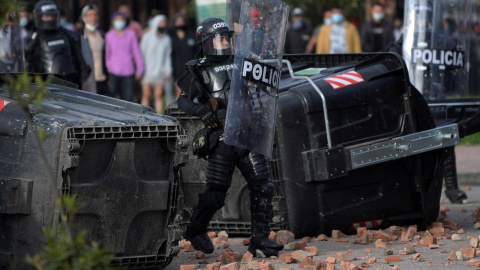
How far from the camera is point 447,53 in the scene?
380 inches

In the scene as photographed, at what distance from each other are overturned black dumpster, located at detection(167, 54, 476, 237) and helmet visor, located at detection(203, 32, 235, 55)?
2.63 ft

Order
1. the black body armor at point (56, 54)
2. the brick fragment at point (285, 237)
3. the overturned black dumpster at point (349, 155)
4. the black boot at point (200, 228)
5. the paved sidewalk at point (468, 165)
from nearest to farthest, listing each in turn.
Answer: the black boot at point (200, 228), the brick fragment at point (285, 237), the overturned black dumpster at point (349, 155), the black body armor at point (56, 54), the paved sidewalk at point (468, 165)

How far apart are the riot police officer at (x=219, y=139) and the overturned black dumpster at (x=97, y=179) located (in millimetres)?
595

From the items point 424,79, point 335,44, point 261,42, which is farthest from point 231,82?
point 335,44

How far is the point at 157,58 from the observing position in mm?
17016

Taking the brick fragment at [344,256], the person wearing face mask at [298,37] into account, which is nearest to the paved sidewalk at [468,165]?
the brick fragment at [344,256]

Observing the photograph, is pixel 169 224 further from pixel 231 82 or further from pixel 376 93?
pixel 376 93

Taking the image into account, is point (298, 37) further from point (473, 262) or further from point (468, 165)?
point (473, 262)

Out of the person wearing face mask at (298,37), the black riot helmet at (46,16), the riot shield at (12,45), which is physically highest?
the person wearing face mask at (298,37)

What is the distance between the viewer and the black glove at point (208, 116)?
22.2 feet

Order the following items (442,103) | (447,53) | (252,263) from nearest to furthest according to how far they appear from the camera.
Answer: (252,263), (442,103), (447,53)

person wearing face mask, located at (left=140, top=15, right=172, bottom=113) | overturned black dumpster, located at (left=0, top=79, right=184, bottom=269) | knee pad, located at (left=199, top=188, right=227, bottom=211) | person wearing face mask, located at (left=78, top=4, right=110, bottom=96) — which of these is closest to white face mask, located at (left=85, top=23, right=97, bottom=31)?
person wearing face mask, located at (left=78, top=4, right=110, bottom=96)

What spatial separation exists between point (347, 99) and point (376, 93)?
0.27 metres

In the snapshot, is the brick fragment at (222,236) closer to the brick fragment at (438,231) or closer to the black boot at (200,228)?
the black boot at (200,228)
